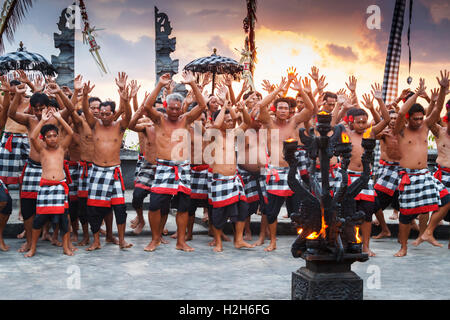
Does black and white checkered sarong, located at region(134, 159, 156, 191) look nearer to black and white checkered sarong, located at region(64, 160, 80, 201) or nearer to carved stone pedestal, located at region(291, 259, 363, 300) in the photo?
black and white checkered sarong, located at region(64, 160, 80, 201)

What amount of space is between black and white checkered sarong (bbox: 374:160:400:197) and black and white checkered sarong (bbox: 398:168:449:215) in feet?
1.45

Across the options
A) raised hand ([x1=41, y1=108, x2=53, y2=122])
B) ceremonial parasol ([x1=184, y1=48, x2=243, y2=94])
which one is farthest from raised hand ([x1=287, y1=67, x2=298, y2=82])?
ceremonial parasol ([x1=184, y1=48, x2=243, y2=94])

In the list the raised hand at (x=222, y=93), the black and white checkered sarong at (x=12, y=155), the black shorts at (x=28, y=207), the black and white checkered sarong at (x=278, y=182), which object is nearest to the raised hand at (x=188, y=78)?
the raised hand at (x=222, y=93)

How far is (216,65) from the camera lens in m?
12.3

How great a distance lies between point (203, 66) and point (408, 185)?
713 cm

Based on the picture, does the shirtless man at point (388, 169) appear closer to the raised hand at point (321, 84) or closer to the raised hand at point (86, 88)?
the raised hand at point (321, 84)

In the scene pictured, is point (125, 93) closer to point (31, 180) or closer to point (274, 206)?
point (31, 180)

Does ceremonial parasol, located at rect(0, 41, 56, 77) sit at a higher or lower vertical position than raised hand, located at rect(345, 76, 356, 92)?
higher

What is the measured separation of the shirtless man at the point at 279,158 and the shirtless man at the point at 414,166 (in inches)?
47.0

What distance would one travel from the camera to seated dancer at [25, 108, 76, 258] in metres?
5.82

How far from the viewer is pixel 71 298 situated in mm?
4078

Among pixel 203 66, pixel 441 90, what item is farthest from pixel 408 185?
pixel 203 66

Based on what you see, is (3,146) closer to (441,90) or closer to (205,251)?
(205,251)

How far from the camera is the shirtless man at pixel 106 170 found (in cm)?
620
